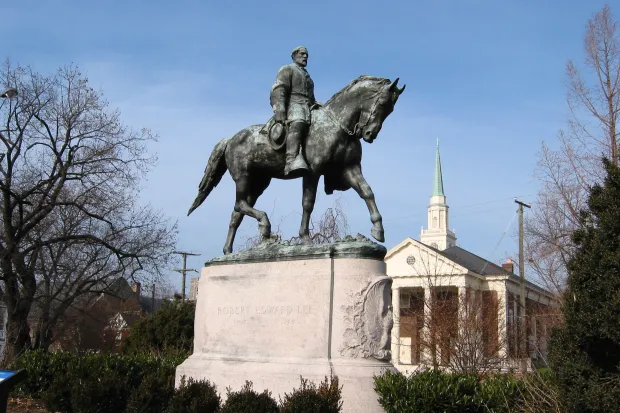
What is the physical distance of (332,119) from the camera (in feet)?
36.3

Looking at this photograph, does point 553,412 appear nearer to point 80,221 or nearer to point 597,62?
point 597,62

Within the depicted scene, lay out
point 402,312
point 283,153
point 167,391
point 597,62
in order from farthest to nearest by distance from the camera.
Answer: point 402,312 < point 597,62 < point 283,153 < point 167,391

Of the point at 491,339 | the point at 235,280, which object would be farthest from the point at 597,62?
the point at 235,280

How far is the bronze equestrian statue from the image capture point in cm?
1080

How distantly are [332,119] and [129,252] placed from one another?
2038cm

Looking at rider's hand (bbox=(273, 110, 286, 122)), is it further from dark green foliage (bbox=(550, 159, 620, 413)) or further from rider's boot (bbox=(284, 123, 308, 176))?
dark green foliage (bbox=(550, 159, 620, 413))

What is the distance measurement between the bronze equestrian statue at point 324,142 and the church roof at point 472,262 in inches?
1531

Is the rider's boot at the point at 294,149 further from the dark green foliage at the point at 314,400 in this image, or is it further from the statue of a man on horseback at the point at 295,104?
the dark green foliage at the point at 314,400

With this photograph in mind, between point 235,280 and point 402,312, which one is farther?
point 402,312

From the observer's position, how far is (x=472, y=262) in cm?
5569

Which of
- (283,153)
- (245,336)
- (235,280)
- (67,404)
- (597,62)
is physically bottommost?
(67,404)

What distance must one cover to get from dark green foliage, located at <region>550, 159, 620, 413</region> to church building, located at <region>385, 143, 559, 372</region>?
4.96 meters

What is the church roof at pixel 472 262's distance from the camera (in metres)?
50.9

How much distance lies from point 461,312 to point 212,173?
17181 mm
